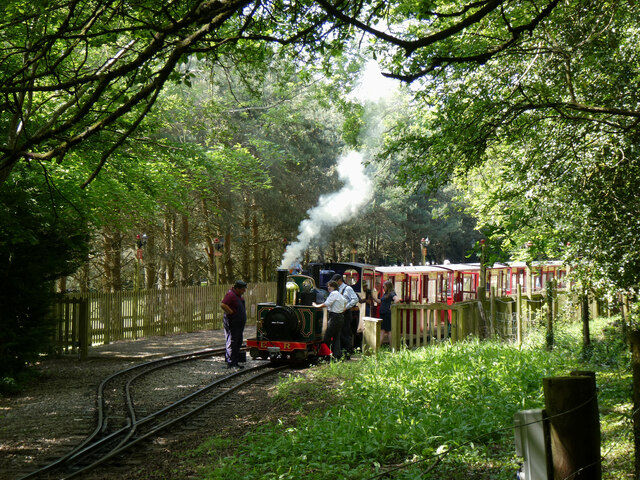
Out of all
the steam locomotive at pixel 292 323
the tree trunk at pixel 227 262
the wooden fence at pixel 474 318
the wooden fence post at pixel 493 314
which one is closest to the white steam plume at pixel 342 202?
the tree trunk at pixel 227 262

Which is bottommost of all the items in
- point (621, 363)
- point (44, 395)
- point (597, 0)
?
point (44, 395)

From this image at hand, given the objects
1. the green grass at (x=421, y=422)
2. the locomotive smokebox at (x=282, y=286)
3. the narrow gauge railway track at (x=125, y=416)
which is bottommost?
the narrow gauge railway track at (x=125, y=416)

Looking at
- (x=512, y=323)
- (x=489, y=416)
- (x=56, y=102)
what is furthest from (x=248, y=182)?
(x=489, y=416)

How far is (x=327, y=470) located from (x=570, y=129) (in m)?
5.50

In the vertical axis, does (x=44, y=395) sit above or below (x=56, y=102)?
below

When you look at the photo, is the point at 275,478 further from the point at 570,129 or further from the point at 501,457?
the point at 570,129

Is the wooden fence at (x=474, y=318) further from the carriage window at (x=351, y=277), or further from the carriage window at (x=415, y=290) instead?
the carriage window at (x=415, y=290)

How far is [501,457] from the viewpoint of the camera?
529cm

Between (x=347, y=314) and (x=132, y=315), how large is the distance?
8.91 m

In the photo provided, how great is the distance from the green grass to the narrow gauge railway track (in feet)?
3.78

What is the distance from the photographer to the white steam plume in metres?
30.7

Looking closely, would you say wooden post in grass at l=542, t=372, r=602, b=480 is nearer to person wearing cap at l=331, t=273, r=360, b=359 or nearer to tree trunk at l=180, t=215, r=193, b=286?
person wearing cap at l=331, t=273, r=360, b=359

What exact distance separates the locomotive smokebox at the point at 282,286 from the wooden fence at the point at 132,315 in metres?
5.04

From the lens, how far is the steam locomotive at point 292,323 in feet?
43.3
